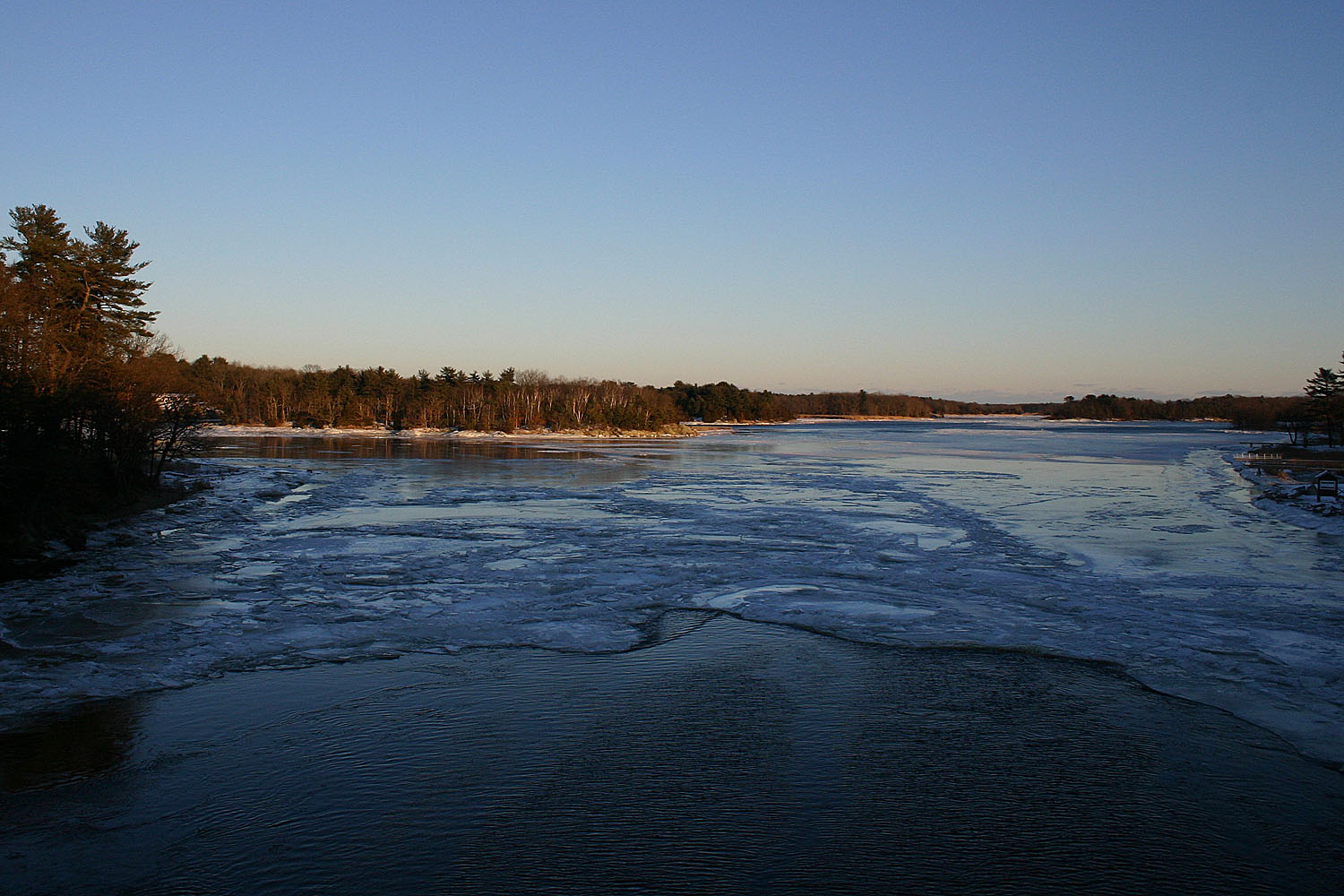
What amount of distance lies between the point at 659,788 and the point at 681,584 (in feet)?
22.1

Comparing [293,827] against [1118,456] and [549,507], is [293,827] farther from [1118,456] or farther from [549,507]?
[1118,456]

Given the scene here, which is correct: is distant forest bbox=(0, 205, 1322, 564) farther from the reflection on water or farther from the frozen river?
the reflection on water

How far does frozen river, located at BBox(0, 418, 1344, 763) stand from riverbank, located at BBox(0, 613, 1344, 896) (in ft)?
3.52

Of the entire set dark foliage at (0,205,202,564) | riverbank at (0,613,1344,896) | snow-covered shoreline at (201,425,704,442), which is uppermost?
dark foliage at (0,205,202,564)

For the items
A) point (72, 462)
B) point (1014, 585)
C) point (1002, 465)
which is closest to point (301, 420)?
point (1002, 465)

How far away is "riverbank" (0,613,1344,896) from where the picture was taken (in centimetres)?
455

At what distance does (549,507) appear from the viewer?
889 inches

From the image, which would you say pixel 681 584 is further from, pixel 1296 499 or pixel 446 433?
pixel 446 433

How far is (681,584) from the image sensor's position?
1224 centimetres

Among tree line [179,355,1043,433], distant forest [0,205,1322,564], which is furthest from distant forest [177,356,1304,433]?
distant forest [0,205,1322,564]

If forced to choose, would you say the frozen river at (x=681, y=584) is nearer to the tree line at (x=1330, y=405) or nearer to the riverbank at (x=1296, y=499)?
the riverbank at (x=1296, y=499)

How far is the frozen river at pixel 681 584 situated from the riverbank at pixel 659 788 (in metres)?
1.07

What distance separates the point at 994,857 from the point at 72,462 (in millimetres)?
15760

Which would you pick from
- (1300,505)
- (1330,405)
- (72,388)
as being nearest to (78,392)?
(72,388)
